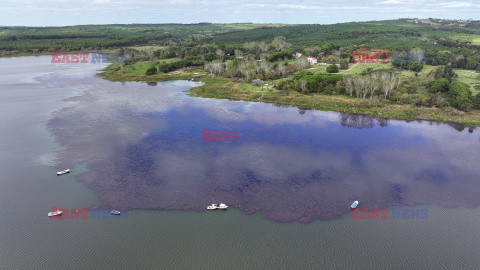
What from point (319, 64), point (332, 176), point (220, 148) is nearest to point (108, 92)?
point (220, 148)

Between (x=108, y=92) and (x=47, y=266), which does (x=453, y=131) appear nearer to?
(x=47, y=266)

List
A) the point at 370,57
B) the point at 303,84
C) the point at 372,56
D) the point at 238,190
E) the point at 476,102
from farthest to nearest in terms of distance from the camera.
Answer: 1. the point at 372,56
2. the point at 370,57
3. the point at 303,84
4. the point at 476,102
5. the point at 238,190

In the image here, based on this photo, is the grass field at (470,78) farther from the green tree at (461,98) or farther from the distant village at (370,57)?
the distant village at (370,57)

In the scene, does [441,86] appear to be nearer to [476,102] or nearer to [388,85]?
[476,102]

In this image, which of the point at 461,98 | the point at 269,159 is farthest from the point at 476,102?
the point at 269,159

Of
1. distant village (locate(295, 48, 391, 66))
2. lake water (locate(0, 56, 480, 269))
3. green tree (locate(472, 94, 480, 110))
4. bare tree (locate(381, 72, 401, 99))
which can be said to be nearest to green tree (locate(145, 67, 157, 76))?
lake water (locate(0, 56, 480, 269))

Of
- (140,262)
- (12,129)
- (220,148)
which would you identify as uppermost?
(12,129)

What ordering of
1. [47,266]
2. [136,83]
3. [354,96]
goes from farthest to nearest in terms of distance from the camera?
[136,83]
[354,96]
[47,266]

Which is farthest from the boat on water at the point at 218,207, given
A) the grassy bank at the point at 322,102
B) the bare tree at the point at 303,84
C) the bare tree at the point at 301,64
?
the bare tree at the point at 301,64
